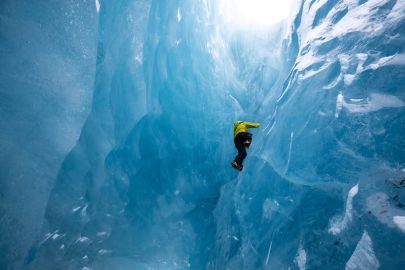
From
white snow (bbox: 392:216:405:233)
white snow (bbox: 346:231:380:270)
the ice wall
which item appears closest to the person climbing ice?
white snow (bbox: 346:231:380:270)

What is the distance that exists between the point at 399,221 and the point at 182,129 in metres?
7.63

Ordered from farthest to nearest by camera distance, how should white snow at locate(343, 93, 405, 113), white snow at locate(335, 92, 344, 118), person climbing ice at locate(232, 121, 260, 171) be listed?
person climbing ice at locate(232, 121, 260, 171) < white snow at locate(335, 92, 344, 118) < white snow at locate(343, 93, 405, 113)

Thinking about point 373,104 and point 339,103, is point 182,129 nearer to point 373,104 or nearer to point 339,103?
point 339,103

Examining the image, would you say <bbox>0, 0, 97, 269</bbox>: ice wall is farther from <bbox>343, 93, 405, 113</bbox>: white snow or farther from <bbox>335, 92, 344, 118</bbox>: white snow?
<bbox>343, 93, 405, 113</bbox>: white snow

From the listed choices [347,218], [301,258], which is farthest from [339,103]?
[301,258]

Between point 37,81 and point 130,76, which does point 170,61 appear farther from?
point 37,81

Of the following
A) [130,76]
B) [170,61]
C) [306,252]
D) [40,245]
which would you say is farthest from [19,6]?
[306,252]

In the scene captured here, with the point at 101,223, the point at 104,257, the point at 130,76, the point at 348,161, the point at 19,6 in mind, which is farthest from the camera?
the point at 104,257

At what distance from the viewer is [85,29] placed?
9031 millimetres

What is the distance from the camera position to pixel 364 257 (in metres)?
4.14

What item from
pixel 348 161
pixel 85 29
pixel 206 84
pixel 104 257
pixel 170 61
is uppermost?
pixel 85 29

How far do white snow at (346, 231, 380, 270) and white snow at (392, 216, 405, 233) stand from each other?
492 millimetres

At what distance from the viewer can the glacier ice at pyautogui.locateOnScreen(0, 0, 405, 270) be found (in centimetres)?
539

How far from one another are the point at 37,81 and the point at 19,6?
2401 mm
